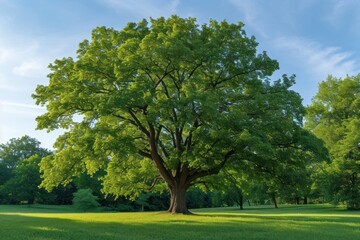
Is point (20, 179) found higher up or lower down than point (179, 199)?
higher up

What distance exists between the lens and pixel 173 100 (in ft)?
75.1

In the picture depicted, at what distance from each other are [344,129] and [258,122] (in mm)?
27752

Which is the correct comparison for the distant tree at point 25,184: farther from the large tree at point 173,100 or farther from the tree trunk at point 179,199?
the tree trunk at point 179,199

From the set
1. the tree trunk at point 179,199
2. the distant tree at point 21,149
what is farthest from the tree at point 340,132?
the distant tree at point 21,149

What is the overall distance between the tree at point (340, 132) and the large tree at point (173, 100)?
1995cm

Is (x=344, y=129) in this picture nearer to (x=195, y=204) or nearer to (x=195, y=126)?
(x=195, y=126)

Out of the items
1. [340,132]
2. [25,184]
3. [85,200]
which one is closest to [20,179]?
[25,184]

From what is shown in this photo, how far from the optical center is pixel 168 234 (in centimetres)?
1470

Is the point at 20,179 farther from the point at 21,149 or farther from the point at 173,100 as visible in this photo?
the point at 173,100

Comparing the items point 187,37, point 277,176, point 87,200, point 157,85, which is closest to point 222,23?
point 187,37

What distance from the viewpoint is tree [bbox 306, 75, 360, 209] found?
148 ft

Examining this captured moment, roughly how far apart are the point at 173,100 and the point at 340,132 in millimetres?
33375

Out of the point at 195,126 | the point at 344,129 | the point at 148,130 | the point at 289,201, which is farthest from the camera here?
the point at 289,201

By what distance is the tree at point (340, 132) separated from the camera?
1772 inches
